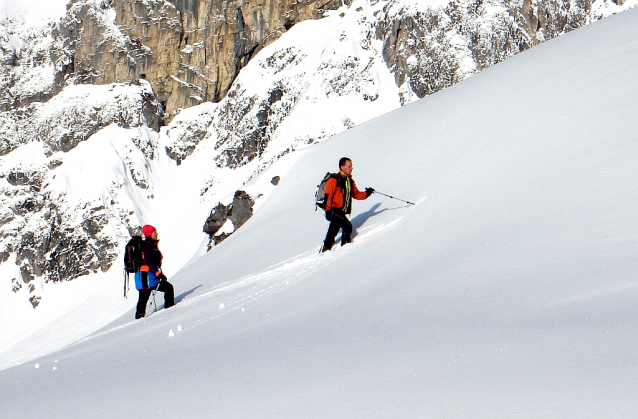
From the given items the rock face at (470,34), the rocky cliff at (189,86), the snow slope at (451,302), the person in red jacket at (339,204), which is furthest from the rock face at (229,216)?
the rock face at (470,34)

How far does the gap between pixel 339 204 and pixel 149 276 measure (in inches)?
105

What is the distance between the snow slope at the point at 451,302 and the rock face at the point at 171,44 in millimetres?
49353

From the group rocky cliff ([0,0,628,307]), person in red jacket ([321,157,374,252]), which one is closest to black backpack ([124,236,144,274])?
person in red jacket ([321,157,374,252])

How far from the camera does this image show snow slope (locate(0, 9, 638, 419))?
6.53ft

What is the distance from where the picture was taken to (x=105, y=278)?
47.5m

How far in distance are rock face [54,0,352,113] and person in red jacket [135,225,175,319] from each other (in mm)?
49292

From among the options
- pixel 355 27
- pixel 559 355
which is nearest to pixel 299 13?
pixel 355 27

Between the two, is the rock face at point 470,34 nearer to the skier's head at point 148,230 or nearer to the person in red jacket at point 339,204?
the person in red jacket at point 339,204

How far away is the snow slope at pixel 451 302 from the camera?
1.99 m

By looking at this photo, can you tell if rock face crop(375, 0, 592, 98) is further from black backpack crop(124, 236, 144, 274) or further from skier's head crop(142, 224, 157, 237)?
black backpack crop(124, 236, 144, 274)

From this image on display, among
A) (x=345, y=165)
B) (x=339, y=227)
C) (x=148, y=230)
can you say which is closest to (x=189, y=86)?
(x=148, y=230)

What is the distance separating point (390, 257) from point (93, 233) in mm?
49312

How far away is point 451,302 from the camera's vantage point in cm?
304

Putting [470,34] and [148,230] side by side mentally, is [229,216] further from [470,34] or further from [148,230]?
[470,34]
